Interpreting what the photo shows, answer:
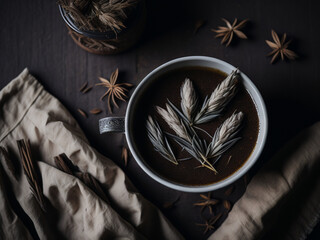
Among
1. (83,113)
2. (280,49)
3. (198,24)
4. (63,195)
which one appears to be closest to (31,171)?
(63,195)

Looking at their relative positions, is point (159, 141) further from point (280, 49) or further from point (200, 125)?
point (280, 49)

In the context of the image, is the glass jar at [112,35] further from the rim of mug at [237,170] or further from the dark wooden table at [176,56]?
the rim of mug at [237,170]

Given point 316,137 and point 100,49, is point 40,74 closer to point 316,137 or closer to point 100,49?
point 100,49

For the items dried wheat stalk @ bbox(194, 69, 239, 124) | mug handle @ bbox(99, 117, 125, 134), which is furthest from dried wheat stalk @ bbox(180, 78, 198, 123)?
mug handle @ bbox(99, 117, 125, 134)

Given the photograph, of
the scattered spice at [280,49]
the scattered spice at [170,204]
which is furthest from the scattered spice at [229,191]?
the scattered spice at [280,49]

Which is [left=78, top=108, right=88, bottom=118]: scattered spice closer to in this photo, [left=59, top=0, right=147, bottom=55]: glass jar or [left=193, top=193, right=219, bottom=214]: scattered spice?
[left=59, top=0, right=147, bottom=55]: glass jar

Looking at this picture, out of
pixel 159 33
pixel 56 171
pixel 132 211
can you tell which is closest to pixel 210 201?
pixel 132 211
